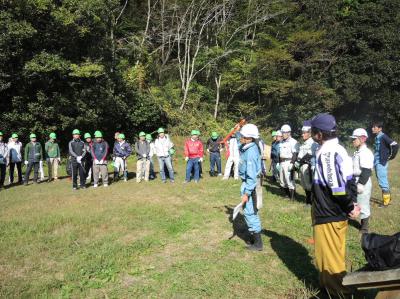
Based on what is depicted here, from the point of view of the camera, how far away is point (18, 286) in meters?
5.25

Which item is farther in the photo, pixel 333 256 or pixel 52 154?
pixel 52 154

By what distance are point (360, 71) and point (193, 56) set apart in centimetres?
1329

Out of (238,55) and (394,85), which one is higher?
(238,55)

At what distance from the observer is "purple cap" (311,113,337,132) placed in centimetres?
409

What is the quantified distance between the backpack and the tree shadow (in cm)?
203

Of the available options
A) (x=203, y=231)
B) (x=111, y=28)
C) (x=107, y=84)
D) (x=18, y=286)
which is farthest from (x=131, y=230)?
(x=111, y=28)

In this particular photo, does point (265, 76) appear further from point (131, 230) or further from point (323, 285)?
point (323, 285)

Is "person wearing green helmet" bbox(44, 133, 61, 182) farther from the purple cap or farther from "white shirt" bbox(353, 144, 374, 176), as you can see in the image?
the purple cap

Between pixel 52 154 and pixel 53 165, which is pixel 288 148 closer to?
pixel 52 154

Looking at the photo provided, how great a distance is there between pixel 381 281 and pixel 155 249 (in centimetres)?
439

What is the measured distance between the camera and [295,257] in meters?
6.09

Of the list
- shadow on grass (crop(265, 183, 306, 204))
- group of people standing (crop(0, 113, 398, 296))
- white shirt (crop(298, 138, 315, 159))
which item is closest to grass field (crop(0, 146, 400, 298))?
shadow on grass (crop(265, 183, 306, 204))

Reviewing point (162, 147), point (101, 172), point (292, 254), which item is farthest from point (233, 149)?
point (292, 254)

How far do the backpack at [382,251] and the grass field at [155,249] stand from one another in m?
1.83
